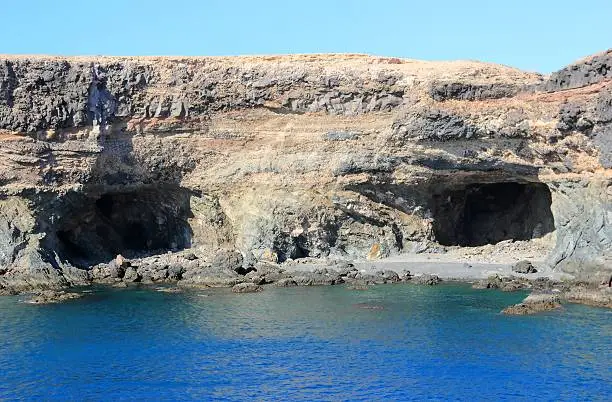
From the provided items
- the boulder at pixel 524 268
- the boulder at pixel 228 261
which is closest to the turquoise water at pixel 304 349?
the boulder at pixel 524 268

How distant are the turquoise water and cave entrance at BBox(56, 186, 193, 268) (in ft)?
36.0

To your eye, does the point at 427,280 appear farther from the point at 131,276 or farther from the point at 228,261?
the point at 131,276

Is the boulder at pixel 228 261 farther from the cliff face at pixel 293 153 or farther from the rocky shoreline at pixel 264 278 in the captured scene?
the cliff face at pixel 293 153

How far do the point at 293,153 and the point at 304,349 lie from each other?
20.9 meters

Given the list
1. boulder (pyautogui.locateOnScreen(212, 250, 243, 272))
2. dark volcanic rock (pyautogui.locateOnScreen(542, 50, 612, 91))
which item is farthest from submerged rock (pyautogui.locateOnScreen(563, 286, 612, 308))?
boulder (pyautogui.locateOnScreen(212, 250, 243, 272))

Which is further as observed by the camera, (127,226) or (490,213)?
(127,226)

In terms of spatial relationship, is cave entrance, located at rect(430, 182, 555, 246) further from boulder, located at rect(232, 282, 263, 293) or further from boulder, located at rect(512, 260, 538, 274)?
boulder, located at rect(232, 282, 263, 293)

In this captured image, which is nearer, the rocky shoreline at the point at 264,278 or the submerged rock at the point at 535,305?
the submerged rock at the point at 535,305

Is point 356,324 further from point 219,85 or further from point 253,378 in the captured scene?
point 219,85

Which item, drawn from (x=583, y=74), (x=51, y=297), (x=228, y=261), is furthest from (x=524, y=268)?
(x=51, y=297)

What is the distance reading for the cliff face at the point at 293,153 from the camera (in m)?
38.3

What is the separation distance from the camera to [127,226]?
161ft

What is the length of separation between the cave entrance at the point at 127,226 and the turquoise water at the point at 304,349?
11.0 m

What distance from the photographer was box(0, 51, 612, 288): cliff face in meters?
38.3
